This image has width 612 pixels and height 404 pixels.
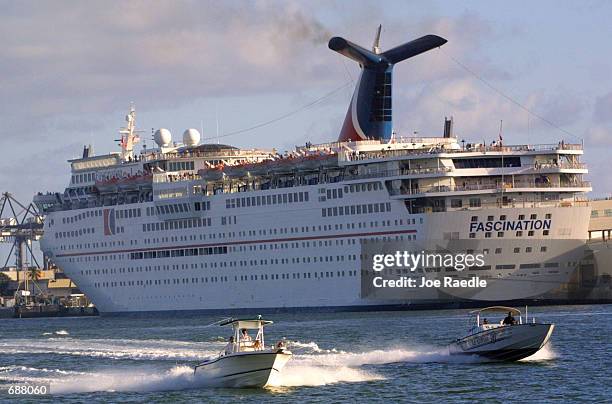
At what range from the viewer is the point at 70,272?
134625 millimetres

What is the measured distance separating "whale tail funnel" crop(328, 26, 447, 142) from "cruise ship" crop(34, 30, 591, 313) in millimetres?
107

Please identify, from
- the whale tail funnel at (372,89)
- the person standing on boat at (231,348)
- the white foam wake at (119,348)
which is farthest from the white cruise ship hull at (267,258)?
the person standing on boat at (231,348)

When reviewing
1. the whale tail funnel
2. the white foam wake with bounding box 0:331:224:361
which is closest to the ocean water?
the white foam wake with bounding box 0:331:224:361

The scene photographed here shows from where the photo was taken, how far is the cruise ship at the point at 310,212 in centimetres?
10238

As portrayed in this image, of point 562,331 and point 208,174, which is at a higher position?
point 208,174

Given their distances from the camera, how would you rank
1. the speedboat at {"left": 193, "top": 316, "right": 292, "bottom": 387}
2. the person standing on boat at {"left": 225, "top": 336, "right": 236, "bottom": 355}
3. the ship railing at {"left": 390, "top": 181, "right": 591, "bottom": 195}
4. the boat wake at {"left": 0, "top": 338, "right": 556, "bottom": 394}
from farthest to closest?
the ship railing at {"left": 390, "top": 181, "right": 591, "bottom": 195} → the boat wake at {"left": 0, "top": 338, "right": 556, "bottom": 394} → the person standing on boat at {"left": 225, "top": 336, "right": 236, "bottom": 355} → the speedboat at {"left": 193, "top": 316, "right": 292, "bottom": 387}

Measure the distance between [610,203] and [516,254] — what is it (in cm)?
1763

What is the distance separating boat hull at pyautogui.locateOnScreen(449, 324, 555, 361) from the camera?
60375mm

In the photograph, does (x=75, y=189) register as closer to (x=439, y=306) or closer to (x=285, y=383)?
(x=439, y=306)

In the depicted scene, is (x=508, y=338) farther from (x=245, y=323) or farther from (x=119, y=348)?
(x=119, y=348)

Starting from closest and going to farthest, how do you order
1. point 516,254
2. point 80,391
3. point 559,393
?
point 559,393, point 80,391, point 516,254

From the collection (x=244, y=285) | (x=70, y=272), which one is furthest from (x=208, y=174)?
(x=70, y=272)

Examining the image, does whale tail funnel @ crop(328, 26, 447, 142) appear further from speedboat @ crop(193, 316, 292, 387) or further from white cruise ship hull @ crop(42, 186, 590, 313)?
speedboat @ crop(193, 316, 292, 387)

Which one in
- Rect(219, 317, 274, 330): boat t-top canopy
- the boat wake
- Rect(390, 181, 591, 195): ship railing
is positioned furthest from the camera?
Rect(390, 181, 591, 195): ship railing
